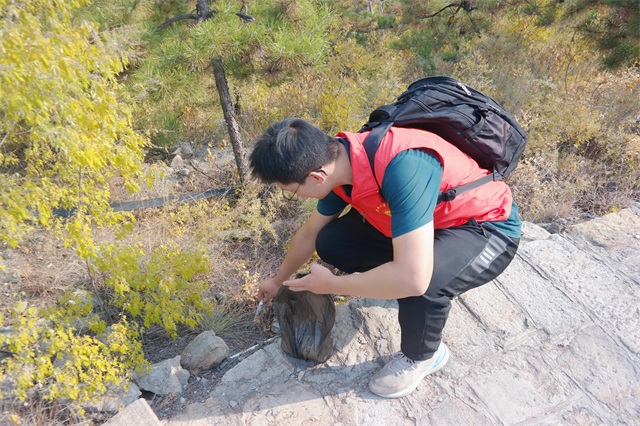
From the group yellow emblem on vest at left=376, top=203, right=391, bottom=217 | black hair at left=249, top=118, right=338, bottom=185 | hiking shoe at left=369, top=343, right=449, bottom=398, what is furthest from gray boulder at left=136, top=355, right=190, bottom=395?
yellow emblem on vest at left=376, top=203, right=391, bottom=217

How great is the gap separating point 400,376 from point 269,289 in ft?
2.61

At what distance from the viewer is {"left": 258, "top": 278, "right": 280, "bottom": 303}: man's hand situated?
2312 mm

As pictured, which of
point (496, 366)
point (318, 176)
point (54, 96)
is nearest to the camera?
point (54, 96)

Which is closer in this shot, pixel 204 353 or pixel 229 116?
pixel 204 353

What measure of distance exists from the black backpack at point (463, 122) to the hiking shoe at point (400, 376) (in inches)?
29.3

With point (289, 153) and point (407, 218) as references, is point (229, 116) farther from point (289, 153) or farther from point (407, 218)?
point (407, 218)

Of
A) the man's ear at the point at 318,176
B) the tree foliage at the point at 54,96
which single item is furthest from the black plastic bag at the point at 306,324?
the tree foliage at the point at 54,96

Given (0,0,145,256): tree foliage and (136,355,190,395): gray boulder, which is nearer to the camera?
(0,0,145,256): tree foliage

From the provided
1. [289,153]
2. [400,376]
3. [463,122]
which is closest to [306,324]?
[400,376]

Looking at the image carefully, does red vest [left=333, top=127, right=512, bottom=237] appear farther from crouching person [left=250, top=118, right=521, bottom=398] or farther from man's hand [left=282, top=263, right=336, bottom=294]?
man's hand [left=282, top=263, right=336, bottom=294]

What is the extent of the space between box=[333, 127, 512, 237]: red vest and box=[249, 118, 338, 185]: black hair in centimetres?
14

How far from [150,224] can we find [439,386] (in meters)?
2.34

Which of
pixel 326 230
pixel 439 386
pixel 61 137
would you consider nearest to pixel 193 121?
pixel 326 230

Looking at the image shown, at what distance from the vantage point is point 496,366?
2.06 meters
